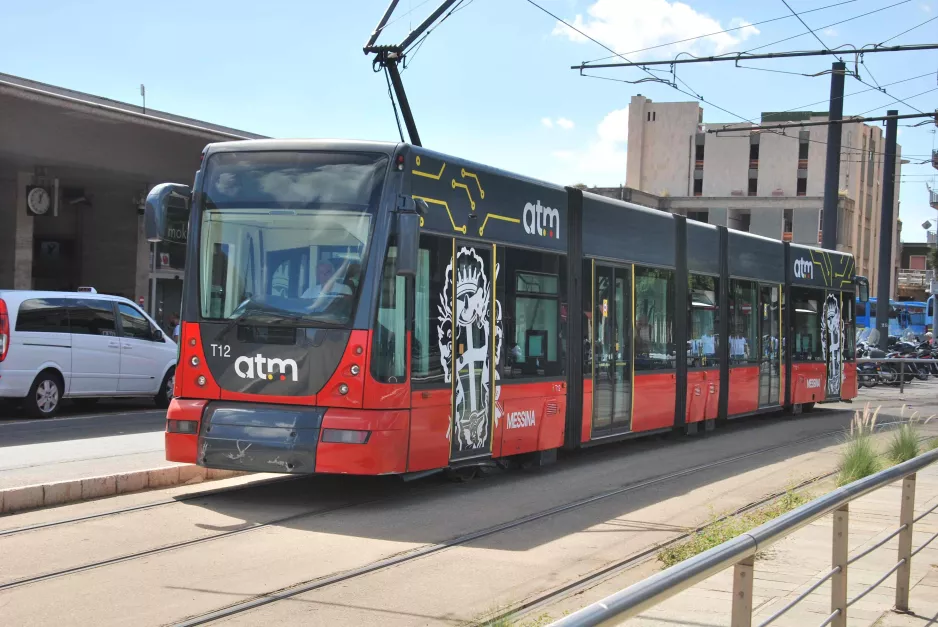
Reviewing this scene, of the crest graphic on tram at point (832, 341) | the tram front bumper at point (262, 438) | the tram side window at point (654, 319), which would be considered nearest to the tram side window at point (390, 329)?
the tram front bumper at point (262, 438)

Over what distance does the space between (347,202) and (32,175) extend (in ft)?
71.9

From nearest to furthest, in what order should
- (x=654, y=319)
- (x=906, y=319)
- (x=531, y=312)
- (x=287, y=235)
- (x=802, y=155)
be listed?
(x=287, y=235) < (x=531, y=312) < (x=654, y=319) < (x=906, y=319) < (x=802, y=155)

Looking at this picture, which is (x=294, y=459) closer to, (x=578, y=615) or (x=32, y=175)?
(x=578, y=615)

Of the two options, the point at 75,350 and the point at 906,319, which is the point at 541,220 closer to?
the point at 75,350

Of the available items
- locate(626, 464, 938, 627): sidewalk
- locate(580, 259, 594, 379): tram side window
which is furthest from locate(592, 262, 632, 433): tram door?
locate(626, 464, 938, 627): sidewalk

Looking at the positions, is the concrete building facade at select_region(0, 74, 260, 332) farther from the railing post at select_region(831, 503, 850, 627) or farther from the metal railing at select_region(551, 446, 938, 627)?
the railing post at select_region(831, 503, 850, 627)

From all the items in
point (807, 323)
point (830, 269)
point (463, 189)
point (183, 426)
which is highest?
point (830, 269)

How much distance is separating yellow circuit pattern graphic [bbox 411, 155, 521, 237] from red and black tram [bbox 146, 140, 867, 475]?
0.02 meters

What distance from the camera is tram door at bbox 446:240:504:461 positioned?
10.7 metres

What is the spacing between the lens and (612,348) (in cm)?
1408

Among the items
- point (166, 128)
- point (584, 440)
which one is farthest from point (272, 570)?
point (166, 128)

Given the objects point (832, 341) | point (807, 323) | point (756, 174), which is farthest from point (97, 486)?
point (756, 174)

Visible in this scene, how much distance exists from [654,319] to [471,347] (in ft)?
16.8

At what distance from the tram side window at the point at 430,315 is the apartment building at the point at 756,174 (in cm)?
6430
